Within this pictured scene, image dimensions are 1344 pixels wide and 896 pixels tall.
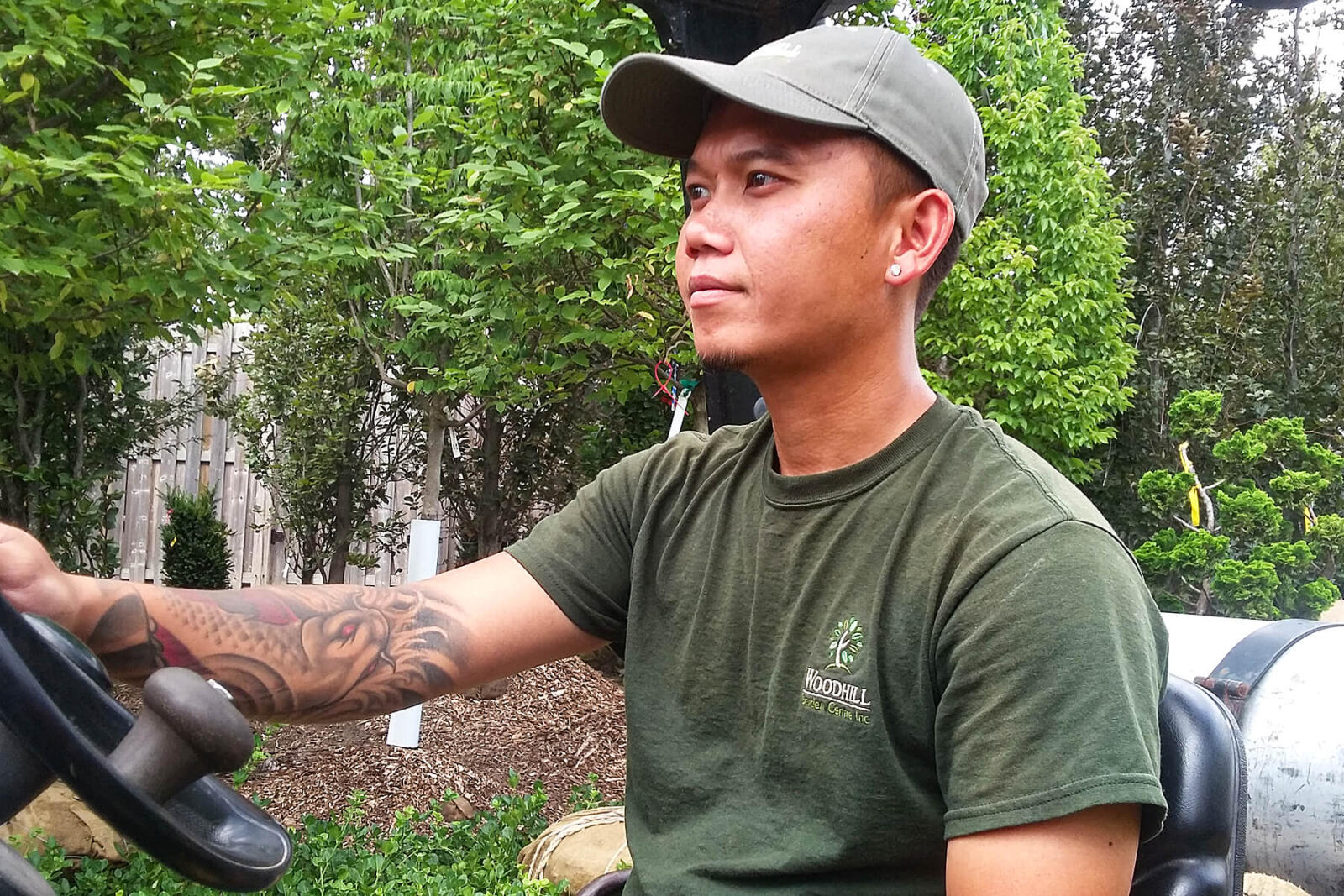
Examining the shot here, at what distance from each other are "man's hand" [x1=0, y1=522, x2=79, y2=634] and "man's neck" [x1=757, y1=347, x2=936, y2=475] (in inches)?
34.5

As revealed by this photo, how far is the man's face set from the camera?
1.48 m

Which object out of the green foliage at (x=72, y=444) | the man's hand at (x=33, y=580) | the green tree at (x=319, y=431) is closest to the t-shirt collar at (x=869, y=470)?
the man's hand at (x=33, y=580)

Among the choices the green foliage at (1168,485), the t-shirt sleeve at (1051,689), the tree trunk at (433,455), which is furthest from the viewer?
the tree trunk at (433,455)

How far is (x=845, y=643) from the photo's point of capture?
137 centimetres

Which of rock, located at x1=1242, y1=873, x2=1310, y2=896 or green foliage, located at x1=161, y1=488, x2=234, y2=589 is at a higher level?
rock, located at x1=1242, y1=873, x2=1310, y2=896

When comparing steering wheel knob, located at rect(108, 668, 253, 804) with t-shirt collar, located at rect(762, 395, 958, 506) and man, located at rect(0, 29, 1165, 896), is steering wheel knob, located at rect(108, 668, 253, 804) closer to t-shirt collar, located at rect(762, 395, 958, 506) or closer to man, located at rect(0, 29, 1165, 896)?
man, located at rect(0, 29, 1165, 896)

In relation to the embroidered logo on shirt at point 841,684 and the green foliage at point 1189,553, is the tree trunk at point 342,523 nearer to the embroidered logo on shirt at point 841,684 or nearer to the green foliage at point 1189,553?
the green foliage at point 1189,553

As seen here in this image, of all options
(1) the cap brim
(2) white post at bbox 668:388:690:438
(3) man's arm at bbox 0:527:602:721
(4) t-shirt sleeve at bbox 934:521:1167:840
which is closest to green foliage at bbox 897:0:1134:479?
(2) white post at bbox 668:388:690:438

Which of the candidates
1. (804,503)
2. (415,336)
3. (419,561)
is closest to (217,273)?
(419,561)

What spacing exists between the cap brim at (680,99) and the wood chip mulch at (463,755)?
384 cm

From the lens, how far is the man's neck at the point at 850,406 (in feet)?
5.07

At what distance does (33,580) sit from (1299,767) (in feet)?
8.74

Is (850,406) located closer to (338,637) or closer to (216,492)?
(338,637)

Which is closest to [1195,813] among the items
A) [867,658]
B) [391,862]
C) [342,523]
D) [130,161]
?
[867,658]
